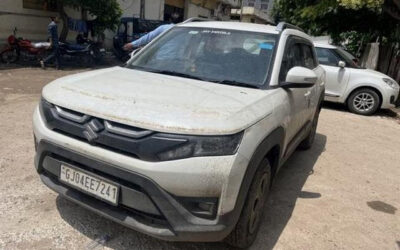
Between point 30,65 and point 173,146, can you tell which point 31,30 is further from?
point 173,146

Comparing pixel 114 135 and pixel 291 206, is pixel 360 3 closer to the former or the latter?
pixel 291 206

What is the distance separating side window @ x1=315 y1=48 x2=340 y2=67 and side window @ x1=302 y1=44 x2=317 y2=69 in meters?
4.08

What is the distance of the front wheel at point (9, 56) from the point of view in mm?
10539

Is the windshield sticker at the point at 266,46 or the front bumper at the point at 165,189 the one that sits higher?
the windshield sticker at the point at 266,46

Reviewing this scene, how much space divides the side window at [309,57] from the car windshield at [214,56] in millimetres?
1134

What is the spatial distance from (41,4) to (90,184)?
13206mm

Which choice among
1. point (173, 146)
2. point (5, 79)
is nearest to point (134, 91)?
point (173, 146)

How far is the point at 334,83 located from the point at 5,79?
8.12 metres

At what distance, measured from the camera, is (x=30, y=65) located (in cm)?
1090

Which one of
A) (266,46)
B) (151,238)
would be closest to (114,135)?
(151,238)

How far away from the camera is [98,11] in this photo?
41.8 ft

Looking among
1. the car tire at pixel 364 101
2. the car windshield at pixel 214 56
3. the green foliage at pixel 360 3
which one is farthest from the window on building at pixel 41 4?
the car windshield at pixel 214 56

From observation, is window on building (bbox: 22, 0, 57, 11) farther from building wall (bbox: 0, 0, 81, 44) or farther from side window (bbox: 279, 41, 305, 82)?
side window (bbox: 279, 41, 305, 82)

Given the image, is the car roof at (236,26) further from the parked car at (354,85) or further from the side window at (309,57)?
the parked car at (354,85)
